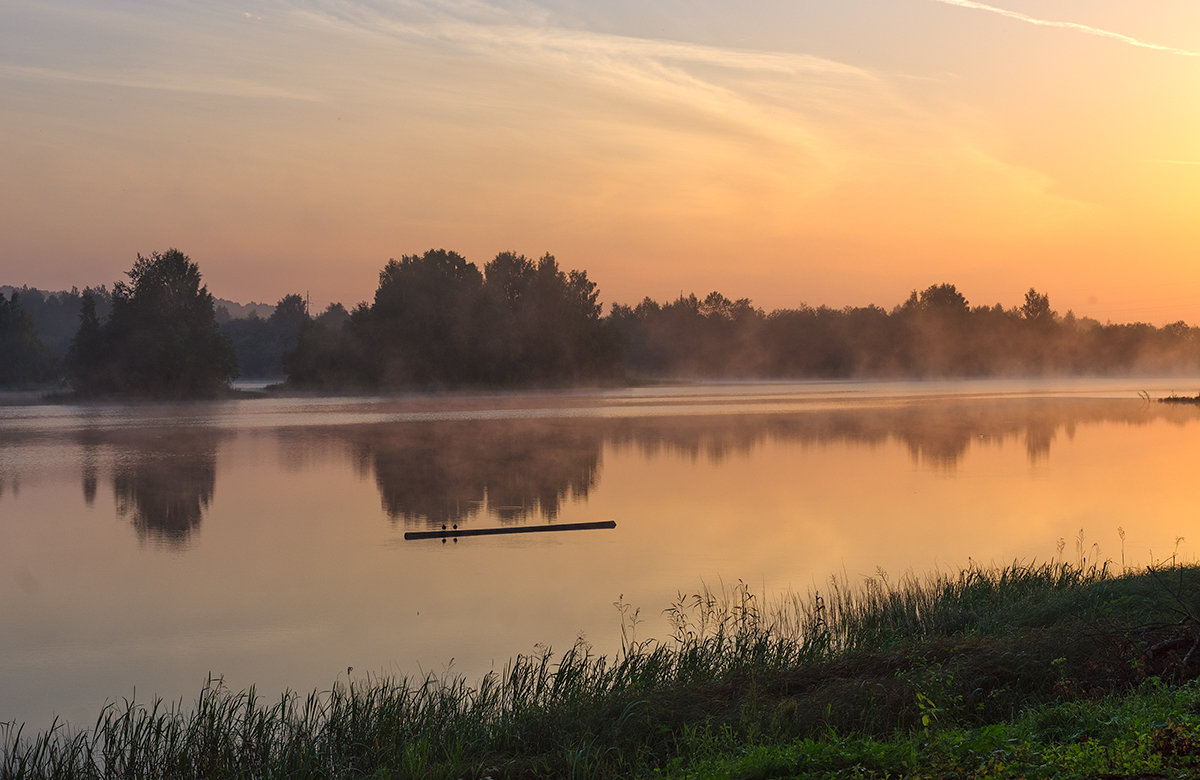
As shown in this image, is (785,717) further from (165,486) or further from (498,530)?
(165,486)

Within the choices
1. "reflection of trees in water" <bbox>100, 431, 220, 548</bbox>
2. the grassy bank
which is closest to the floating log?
"reflection of trees in water" <bbox>100, 431, 220, 548</bbox>

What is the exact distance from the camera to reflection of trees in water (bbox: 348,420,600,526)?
31.7 m

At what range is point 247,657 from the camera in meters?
16.1

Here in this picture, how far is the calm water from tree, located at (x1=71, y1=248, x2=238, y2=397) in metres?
47.3

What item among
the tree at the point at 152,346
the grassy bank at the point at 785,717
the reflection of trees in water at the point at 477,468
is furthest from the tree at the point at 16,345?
the grassy bank at the point at 785,717

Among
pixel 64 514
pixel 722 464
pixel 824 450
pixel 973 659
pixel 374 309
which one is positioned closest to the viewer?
pixel 973 659

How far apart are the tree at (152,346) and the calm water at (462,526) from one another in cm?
4728

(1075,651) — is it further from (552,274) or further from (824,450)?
(552,274)

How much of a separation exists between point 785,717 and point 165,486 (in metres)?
31.6

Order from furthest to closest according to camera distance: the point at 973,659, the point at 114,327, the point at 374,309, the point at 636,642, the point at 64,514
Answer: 1. the point at 374,309
2. the point at 114,327
3. the point at 64,514
4. the point at 636,642
5. the point at 973,659

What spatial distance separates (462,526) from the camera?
2803cm

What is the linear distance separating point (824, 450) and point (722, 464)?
741 cm

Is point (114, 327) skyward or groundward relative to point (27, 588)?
skyward

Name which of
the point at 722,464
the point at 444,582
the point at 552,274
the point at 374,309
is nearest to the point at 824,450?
the point at 722,464
